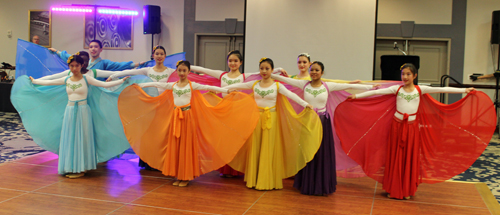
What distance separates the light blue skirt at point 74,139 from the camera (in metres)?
3.87

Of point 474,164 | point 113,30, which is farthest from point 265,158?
point 113,30

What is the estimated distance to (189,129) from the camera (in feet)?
12.0

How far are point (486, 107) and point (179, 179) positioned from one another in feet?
10.0

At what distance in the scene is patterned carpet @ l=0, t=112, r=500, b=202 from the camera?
4.39 meters

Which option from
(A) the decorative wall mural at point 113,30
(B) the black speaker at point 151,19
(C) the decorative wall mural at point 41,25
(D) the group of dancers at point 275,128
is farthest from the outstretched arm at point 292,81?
(C) the decorative wall mural at point 41,25

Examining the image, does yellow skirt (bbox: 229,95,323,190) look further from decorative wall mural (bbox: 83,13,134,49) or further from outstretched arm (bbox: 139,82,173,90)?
decorative wall mural (bbox: 83,13,134,49)

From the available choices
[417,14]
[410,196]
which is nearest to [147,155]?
[410,196]

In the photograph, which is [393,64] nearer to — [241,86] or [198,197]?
[241,86]

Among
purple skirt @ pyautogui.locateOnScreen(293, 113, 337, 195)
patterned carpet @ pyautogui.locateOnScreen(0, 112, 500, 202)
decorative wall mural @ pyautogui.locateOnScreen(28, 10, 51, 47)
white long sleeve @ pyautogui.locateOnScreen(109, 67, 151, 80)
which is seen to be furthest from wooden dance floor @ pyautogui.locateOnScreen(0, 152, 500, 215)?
decorative wall mural @ pyautogui.locateOnScreen(28, 10, 51, 47)

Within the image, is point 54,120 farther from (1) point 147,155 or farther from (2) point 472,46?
(2) point 472,46

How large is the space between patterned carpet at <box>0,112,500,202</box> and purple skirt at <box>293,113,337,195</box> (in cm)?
172

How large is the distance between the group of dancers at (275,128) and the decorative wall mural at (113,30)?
5.66 m

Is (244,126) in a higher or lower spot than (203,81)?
lower

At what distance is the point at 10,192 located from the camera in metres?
3.39
